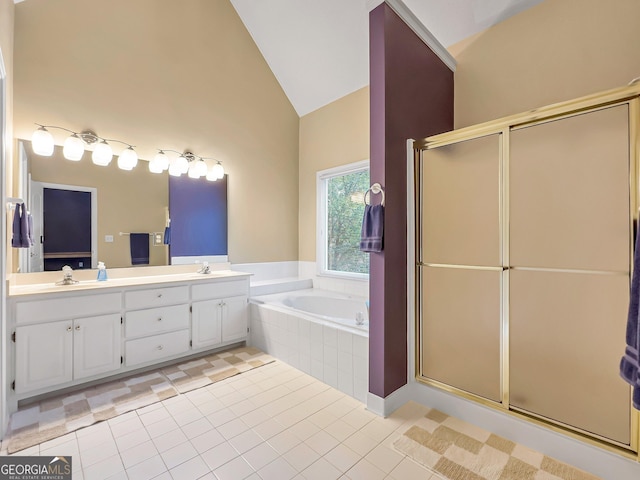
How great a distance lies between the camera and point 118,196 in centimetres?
296

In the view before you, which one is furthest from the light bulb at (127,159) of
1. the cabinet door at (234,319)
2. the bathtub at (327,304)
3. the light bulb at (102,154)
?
the bathtub at (327,304)

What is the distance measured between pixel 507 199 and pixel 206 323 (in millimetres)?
2747

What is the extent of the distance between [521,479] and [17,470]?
2.55 metres

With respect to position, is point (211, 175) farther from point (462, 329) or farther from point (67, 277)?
point (462, 329)

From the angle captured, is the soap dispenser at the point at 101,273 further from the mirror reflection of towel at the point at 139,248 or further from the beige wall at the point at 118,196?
the mirror reflection of towel at the point at 139,248

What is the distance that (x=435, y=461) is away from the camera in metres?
1.65

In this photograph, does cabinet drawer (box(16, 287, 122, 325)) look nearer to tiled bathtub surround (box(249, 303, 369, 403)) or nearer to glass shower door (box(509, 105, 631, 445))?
tiled bathtub surround (box(249, 303, 369, 403))

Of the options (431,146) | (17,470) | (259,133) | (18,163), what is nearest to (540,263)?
(431,146)

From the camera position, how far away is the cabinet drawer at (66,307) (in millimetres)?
2102

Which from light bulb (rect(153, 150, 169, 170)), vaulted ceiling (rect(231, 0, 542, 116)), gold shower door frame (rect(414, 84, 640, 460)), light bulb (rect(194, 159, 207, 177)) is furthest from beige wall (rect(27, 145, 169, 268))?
gold shower door frame (rect(414, 84, 640, 460))

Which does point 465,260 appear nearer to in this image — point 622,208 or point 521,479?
point 622,208

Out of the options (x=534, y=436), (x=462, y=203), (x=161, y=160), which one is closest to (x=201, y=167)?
(x=161, y=160)

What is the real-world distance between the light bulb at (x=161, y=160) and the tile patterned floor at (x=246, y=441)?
2.21 metres

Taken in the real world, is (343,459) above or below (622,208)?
below
